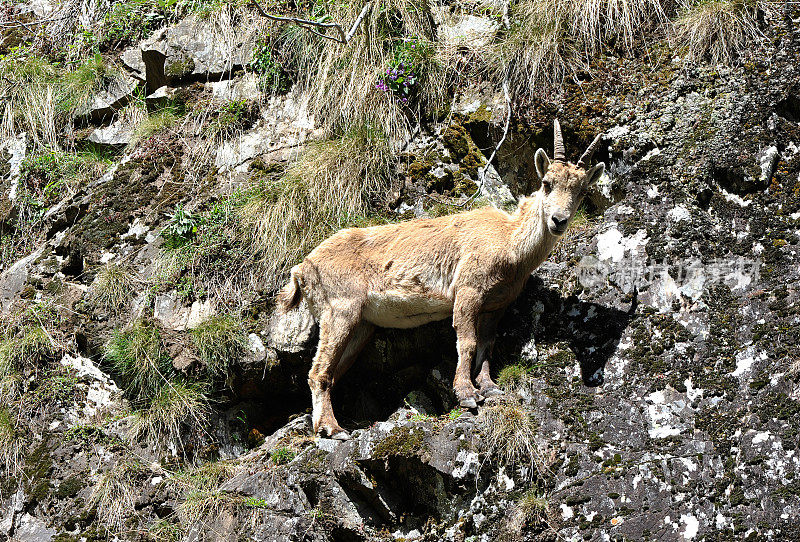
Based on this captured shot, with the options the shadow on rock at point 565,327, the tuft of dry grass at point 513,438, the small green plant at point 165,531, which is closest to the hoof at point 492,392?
the tuft of dry grass at point 513,438

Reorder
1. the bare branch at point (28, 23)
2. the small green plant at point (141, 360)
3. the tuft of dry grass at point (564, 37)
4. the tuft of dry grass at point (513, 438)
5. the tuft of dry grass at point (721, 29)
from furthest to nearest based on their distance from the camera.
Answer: the bare branch at point (28, 23), the tuft of dry grass at point (564, 37), the small green plant at point (141, 360), the tuft of dry grass at point (721, 29), the tuft of dry grass at point (513, 438)

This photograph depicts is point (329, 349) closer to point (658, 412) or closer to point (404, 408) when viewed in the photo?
point (404, 408)

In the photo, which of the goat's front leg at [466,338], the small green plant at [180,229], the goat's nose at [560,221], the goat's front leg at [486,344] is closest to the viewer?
the goat's nose at [560,221]

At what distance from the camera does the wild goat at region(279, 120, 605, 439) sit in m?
6.97

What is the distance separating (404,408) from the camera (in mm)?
7500

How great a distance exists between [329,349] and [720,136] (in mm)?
4125

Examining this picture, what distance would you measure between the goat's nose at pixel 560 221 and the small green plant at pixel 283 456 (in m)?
3.03

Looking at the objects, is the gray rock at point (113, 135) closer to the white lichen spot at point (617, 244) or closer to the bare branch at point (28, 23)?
the bare branch at point (28, 23)

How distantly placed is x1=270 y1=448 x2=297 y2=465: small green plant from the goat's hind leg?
12.5 inches

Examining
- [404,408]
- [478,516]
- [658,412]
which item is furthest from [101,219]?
[658,412]

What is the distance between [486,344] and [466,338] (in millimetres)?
308

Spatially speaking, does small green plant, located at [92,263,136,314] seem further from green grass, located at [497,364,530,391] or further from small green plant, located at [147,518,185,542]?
green grass, located at [497,364,530,391]

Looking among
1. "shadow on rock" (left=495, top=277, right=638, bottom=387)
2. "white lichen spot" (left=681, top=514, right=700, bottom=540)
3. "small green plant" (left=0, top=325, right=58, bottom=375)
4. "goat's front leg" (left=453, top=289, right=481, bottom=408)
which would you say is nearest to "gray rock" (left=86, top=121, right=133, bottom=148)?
"small green plant" (left=0, top=325, right=58, bottom=375)

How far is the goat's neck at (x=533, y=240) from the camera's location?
7004 mm
